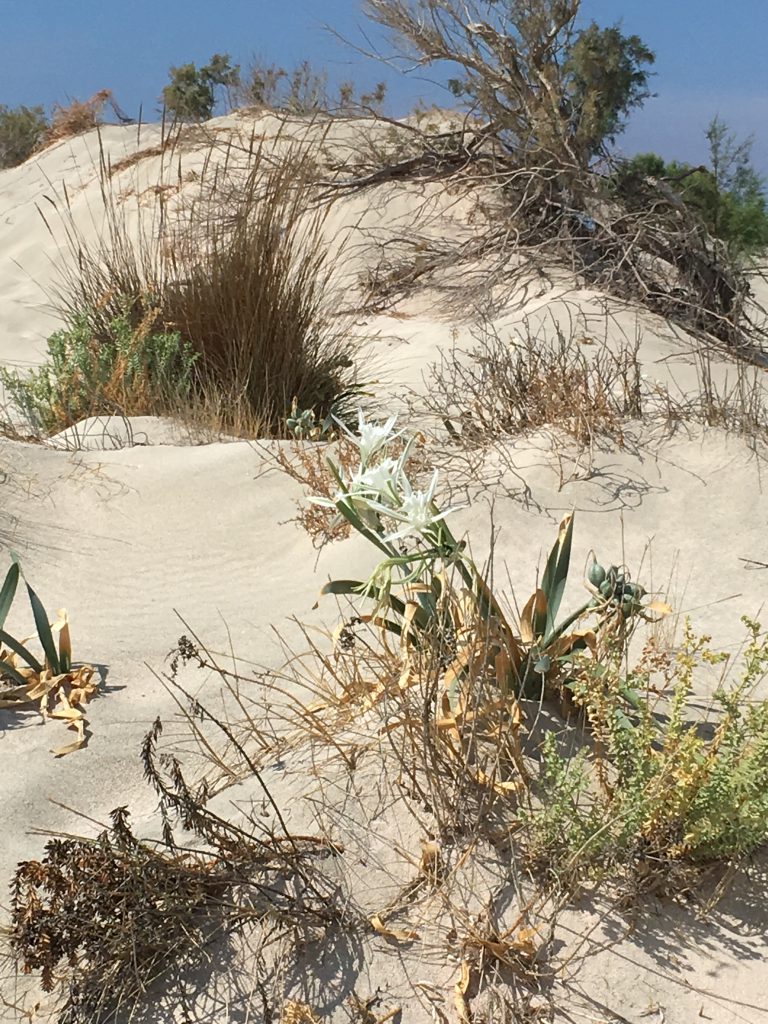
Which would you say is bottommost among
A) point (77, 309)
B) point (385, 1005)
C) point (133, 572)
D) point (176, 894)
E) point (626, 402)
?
point (385, 1005)

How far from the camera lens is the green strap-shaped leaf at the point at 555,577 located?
91.1 inches

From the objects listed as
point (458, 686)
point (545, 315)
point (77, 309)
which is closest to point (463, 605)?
point (458, 686)

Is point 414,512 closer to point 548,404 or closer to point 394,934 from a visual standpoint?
point 394,934

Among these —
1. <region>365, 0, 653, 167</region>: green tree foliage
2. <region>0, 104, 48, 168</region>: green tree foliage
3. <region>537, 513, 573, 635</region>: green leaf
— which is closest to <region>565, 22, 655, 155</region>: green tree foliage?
<region>365, 0, 653, 167</region>: green tree foliage

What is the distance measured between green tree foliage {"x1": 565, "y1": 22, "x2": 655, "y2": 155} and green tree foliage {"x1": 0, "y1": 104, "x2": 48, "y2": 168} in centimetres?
1152

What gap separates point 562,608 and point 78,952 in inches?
65.5

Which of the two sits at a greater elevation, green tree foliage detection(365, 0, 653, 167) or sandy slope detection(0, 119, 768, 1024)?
green tree foliage detection(365, 0, 653, 167)

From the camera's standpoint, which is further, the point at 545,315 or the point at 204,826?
the point at 545,315

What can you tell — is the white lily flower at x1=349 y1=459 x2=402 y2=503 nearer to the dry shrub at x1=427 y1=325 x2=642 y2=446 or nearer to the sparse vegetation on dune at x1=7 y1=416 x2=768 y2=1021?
the sparse vegetation on dune at x1=7 y1=416 x2=768 y2=1021

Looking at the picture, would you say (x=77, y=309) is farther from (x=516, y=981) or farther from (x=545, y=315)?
(x=516, y=981)

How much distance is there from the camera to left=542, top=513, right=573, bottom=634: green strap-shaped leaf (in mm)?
Answer: 2314

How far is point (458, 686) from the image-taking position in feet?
6.94

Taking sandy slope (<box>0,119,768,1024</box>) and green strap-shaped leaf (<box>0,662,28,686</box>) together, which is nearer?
sandy slope (<box>0,119,768,1024</box>)

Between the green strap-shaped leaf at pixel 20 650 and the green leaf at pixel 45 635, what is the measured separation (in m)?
0.04
